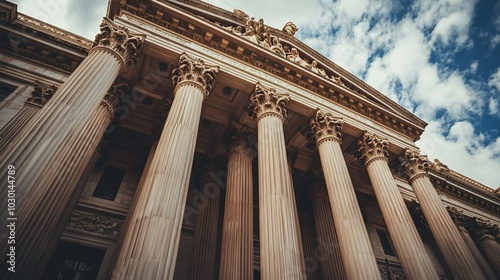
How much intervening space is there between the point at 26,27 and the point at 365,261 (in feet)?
51.2

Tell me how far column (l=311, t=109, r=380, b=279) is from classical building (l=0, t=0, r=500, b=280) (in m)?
0.05

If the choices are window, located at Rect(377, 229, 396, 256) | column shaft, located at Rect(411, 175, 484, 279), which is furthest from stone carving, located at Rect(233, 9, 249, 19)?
window, located at Rect(377, 229, 396, 256)

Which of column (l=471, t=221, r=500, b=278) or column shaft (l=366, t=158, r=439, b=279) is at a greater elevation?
column (l=471, t=221, r=500, b=278)

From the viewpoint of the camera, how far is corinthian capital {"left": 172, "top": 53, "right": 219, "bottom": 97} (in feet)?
30.5

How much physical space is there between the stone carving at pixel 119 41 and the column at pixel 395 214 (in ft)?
34.8

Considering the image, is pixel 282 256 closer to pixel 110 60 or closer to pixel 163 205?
pixel 163 205

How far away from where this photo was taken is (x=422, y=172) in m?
13.1

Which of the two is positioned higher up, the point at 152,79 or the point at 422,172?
the point at 152,79

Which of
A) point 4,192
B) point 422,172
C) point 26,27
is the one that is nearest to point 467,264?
point 422,172

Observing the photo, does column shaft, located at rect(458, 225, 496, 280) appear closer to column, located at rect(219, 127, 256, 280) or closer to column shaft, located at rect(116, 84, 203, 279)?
column, located at rect(219, 127, 256, 280)

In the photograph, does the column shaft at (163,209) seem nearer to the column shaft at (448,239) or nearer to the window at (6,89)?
the window at (6,89)

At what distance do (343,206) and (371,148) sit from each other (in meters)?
4.74

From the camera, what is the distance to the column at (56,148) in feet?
17.0

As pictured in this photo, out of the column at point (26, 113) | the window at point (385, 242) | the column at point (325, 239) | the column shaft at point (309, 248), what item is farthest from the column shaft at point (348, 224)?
the column at point (26, 113)
